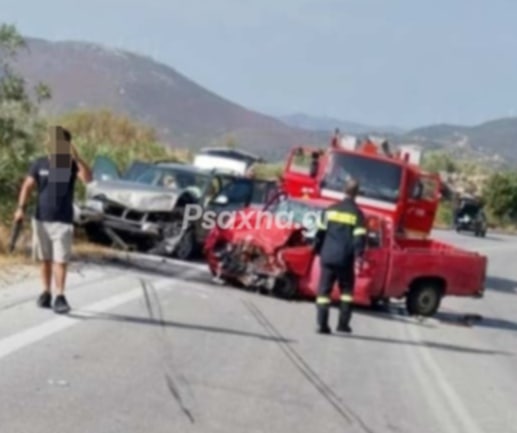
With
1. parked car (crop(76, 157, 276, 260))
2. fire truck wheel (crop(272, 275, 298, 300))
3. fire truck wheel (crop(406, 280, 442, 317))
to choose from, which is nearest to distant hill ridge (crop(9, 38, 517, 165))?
parked car (crop(76, 157, 276, 260))

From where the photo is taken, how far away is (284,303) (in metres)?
19.6

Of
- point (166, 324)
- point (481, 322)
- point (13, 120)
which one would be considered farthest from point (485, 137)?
point (166, 324)

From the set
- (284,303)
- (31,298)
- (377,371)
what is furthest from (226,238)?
(377,371)

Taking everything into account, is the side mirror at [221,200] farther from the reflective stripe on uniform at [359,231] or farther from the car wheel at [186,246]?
the reflective stripe on uniform at [359,231]

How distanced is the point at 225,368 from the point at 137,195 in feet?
41.6

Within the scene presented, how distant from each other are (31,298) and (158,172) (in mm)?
11693

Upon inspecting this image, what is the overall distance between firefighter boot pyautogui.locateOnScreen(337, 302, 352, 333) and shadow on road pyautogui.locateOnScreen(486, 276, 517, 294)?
1402cm

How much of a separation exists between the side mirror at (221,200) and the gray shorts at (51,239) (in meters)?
11.3

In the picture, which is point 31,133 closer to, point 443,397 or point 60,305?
point 60,305

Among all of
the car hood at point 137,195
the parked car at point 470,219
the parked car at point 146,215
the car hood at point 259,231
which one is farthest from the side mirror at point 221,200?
the parked car at point 470,219

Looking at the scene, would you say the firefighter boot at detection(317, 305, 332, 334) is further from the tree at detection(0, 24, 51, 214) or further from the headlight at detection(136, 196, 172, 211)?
the headlight at detection(136, 196, 172, 211)

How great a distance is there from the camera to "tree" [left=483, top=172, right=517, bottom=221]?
257 ft

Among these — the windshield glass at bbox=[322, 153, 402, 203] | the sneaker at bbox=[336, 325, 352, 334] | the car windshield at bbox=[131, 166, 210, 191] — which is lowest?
the sneaker at bbox=[336, 325, 352, 334]

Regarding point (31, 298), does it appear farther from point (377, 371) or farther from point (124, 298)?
point (377, 371)
